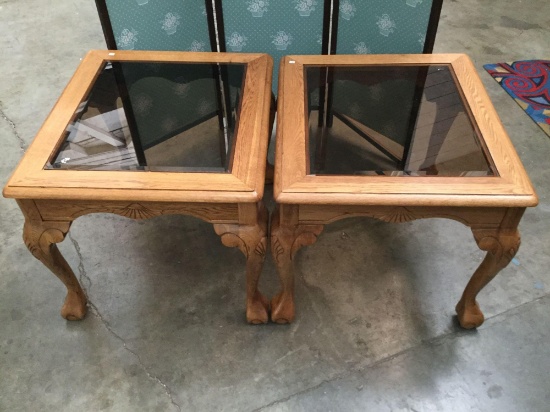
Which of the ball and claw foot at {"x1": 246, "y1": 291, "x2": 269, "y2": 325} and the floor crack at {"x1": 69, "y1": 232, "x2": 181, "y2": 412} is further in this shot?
the ball and claw foot at {"x1": 246, "y1": 291, "x2": 269, "y2": 325}

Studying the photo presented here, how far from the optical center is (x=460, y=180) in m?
1.10

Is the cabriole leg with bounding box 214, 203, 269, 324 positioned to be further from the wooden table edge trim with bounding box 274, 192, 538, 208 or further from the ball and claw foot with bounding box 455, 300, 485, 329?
the ball and claw foot with bounding box 455, 300, 485, 329

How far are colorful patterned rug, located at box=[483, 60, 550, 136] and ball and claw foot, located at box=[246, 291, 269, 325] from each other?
5.35ft

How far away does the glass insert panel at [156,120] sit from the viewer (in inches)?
46.7

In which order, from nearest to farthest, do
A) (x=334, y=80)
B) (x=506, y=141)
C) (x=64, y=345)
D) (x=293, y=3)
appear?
(x=506, y=141) < (x=64, y=345) < (x=334, y=80) < (x=293, y=3)

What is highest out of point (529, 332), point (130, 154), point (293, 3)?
point (293, 3)

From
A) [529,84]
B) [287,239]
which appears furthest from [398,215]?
[529,84]

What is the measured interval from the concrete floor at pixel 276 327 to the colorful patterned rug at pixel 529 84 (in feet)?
1.62

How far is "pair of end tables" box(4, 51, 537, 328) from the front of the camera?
109cm

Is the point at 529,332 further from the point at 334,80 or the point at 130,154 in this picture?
the point at 130,154

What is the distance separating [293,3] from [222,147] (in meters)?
0.84

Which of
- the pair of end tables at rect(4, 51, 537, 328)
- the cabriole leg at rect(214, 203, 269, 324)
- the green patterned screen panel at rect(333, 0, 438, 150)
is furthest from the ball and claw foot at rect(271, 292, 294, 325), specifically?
the green patterned screen panel at rect(333, 0, 438, 150)

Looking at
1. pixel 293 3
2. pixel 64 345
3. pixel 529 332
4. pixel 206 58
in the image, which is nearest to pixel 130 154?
pixel 206 58

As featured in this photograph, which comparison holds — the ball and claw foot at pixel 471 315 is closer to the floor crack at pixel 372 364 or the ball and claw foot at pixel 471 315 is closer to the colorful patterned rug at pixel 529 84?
the floor crack at pixel 372 364
